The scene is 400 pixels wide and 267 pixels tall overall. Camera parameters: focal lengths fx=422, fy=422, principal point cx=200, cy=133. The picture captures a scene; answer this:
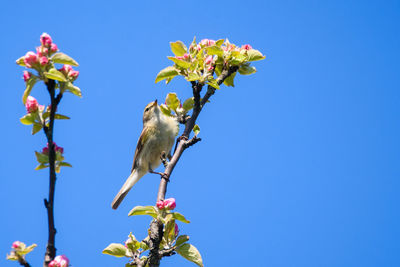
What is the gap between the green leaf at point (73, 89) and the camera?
2.84m

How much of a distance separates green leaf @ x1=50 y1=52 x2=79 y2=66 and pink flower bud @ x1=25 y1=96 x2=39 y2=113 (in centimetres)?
32

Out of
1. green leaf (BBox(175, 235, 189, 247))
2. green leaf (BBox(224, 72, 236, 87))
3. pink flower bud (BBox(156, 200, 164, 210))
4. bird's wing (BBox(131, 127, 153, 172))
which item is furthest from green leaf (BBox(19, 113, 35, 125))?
bird's wing (BBox(131, 127, 153, 172))

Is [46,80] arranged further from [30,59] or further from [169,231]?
[169,231]

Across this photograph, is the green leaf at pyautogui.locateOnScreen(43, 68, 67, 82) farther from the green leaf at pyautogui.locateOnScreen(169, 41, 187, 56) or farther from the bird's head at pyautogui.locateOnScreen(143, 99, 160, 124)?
the bird's head at pyautogui.locateOnScreen(143, 99, 160, 124)

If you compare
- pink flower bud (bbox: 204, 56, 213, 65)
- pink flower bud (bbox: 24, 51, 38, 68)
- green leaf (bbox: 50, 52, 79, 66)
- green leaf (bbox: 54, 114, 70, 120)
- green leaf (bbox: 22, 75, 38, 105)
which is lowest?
green leaf (bbox: 54, 114, 70, 120)

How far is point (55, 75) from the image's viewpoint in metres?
2.69

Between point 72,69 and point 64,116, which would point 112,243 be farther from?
point 72,69

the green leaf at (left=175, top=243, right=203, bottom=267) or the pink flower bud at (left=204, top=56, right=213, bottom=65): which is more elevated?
the pink flower bud at (left=204, top=56, right=213, bottom=65)

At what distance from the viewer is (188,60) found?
4.39m

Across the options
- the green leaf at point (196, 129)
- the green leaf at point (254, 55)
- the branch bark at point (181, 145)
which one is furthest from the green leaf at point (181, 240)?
the green leaf at point (254, 55)

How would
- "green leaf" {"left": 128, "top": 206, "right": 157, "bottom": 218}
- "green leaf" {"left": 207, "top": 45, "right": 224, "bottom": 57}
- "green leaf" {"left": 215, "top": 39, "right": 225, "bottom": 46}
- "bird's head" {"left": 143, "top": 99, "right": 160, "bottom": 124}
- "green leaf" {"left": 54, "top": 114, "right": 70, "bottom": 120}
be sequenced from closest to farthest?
"green leaf" {"left": 54, "top": 114, "right": 70, "bottom": 120}
"green leaf" {"left": 128, "top": 206, "right": 157, "bottom": 218}
"green leaf" {"left": 207, "top": 45, "right": 224, "bottom": 57}
"green leaf" {"left": 215, "top": 39, "right": 225, "bottom": 46}
"bird's head" {"left": 143, "top": 99, "right": 160, "bottom": 124}

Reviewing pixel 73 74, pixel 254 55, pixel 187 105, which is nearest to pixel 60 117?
pixel 73 74

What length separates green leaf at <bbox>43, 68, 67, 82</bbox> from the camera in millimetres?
2678

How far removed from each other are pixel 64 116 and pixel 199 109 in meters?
1.53
